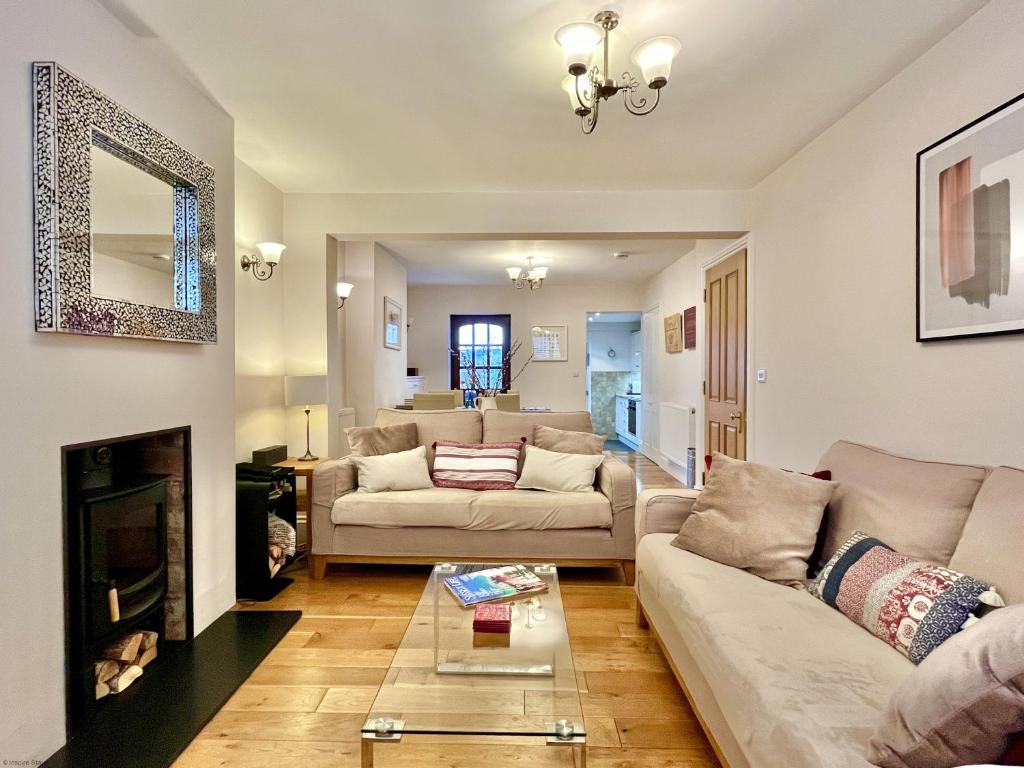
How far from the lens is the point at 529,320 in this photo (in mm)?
8133

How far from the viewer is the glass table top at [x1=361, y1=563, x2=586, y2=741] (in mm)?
1338

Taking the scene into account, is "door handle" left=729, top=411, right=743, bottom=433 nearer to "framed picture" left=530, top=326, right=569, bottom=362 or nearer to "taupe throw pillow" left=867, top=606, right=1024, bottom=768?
"taupe throw pillow" left=867, top=606, right=1024, bottom=768

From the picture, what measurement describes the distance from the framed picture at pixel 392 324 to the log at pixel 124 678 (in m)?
4.12

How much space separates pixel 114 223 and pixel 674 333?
5.40 metres

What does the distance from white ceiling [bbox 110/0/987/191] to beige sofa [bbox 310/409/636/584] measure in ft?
6.35

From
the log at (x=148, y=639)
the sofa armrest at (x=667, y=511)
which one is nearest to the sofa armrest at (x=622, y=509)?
the sofa armrest at (x=667, y=511)

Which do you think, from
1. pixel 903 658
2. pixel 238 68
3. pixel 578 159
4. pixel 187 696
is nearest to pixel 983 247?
pixel 903 658

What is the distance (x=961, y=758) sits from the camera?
0.89 meters

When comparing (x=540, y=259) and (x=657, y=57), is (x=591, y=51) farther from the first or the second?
(x=540, y=259)

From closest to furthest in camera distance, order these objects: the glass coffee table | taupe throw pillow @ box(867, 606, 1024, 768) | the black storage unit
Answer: taupe throw pillow @ box(867, 606, 1024, 768) → the glass coffee table → the black storage unit

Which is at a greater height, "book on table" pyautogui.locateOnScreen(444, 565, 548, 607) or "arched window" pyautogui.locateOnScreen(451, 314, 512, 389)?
"arched window" pyautogui.locateOnScreen(451, 314, 512, 389)

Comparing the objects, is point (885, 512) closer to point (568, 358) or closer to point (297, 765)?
point (297, 765)

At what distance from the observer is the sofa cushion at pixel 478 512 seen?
3041 mm

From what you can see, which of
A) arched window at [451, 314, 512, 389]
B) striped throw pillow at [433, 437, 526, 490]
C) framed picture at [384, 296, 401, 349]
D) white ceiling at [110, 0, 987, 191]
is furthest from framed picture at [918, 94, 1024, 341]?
arched window at [451, 314, 512, 389]
